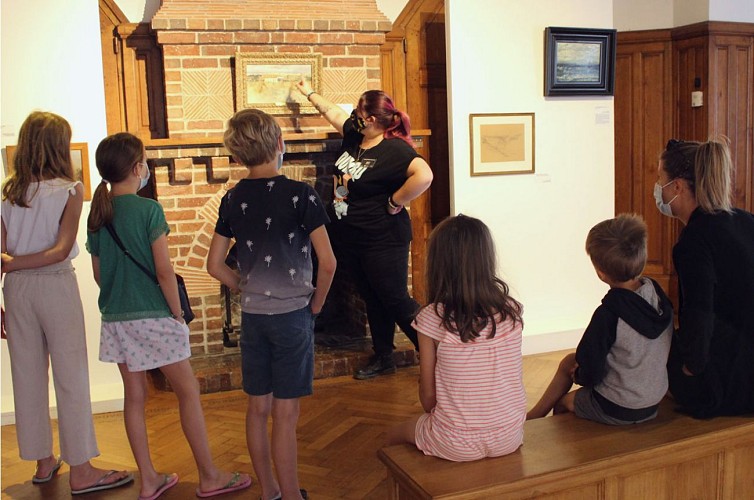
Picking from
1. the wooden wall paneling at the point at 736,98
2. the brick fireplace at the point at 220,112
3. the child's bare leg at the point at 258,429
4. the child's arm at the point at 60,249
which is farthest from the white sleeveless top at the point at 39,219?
the wooden wall paneling at the point at 736,98

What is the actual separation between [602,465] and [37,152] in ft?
7.52

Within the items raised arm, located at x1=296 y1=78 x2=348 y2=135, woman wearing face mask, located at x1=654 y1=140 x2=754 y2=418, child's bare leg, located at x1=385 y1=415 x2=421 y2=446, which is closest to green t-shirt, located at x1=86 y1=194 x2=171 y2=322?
child's bare leg, located at x1=385 y1=415 x2=421 y2=446

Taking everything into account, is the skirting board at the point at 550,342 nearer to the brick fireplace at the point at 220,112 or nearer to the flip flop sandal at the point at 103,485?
the brick fireplace at the point at 220,112

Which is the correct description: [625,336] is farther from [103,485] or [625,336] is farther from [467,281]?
[103,485]

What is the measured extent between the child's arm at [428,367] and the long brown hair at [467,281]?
0.09m

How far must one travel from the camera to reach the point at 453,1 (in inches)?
197

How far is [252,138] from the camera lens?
273 centimetres

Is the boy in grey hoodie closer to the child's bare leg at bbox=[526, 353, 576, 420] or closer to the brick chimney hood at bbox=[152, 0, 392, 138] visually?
the child's bare leg at bbox=[526, 353, 576, 420]

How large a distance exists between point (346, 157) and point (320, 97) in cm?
57

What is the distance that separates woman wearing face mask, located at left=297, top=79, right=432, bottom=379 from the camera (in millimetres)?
4305

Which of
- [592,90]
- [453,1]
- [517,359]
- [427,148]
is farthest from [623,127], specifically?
[517,359]

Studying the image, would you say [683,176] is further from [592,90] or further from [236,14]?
[236,14]

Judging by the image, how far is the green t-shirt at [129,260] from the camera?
9.59 ft

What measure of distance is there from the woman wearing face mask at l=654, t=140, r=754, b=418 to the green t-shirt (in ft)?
6.07
